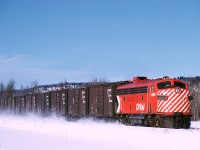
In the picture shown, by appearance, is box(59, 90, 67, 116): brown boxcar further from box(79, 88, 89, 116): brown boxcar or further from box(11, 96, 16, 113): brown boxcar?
box(11, 96, 16, 113): brown boxcar

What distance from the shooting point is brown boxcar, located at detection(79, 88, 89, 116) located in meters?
32.6

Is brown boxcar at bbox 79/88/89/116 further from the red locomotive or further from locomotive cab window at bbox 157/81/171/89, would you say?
locomotive cab window at bbox 157/81/171/89

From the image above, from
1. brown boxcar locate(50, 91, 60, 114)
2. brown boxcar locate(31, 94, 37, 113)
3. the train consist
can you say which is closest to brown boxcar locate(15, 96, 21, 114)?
brown boxcar locate(31, 94, 37, 113)

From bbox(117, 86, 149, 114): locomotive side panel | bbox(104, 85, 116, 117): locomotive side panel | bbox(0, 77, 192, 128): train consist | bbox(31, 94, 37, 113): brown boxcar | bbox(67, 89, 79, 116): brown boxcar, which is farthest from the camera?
bbox(31, 94, 37, 113): brown boxcar

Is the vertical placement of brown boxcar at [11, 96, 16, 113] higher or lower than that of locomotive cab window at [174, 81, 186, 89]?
lower

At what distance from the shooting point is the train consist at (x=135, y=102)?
21844 millimetres

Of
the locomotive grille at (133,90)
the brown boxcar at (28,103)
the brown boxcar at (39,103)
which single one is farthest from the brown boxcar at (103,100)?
the brown boxcar at (28,103)

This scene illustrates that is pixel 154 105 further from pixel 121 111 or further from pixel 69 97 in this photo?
pixel 69 97

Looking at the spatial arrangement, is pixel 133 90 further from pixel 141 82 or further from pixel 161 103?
pixel 161 103

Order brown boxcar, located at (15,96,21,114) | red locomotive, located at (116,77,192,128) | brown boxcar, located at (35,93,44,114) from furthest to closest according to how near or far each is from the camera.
Answer: brown boxcar, located at (15,96,21,114) < brown boxcar, located at (35,93,44,114) < red locomotive, located at (116,77,192,128)

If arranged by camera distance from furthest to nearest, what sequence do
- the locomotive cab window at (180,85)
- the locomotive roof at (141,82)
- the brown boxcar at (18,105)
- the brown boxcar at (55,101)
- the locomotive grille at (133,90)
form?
the brown boxcar at (18,105) < the brown boxcar at (55,101) < the locomotive grille at (133,90) < the locomotive roof at (141,82) < the locomotive cab window at (180,85)

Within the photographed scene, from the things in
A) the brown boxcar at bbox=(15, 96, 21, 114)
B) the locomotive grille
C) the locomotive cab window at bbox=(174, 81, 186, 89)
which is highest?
the locomotive cab window at bbox=(174, 81, 186, 89)

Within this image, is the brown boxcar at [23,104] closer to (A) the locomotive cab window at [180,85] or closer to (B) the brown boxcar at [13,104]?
(B) the brown boxcar at [13,104]

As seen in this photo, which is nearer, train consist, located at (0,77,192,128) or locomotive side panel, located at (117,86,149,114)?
train consist, located at (0,77,192,128)
